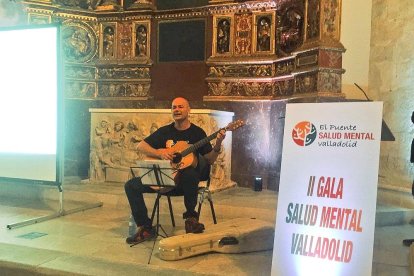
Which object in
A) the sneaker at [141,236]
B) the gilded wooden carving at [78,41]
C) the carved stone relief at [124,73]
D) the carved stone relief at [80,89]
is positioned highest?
the gilded wooden carving at [78,41]

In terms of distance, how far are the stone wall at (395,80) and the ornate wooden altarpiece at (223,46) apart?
0.54 m

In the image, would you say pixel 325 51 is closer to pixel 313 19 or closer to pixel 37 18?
pixel 313 19

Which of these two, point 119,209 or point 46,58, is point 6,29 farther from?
point 119,209

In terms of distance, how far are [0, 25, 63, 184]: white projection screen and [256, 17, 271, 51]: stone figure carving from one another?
320 centimetres

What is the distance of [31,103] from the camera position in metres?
4.99

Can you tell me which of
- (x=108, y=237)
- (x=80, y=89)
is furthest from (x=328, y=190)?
(x=80, y=89)

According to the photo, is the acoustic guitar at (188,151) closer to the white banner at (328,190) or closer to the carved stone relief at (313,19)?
the white banner at (328,190)

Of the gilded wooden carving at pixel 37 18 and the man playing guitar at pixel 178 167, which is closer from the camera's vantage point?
the man playing guitar at pixel 178 167

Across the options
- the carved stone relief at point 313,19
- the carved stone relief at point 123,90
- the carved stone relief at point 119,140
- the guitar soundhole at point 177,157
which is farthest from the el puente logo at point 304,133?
the carved stone relief at point 123,90

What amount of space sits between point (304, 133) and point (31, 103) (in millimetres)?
3270

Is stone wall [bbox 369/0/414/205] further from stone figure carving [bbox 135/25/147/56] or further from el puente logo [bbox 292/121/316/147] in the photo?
stone figure carving [bbox 135/25/147/56]

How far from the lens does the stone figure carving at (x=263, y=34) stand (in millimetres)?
6934

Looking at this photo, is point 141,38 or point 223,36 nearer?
point 223,36

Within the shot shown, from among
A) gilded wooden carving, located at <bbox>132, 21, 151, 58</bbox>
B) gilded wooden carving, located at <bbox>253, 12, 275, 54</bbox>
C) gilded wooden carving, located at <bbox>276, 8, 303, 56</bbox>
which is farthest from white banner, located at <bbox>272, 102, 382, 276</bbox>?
gilded wooden carving, located at <bbox>132, 21, 151, 58</bbox>
